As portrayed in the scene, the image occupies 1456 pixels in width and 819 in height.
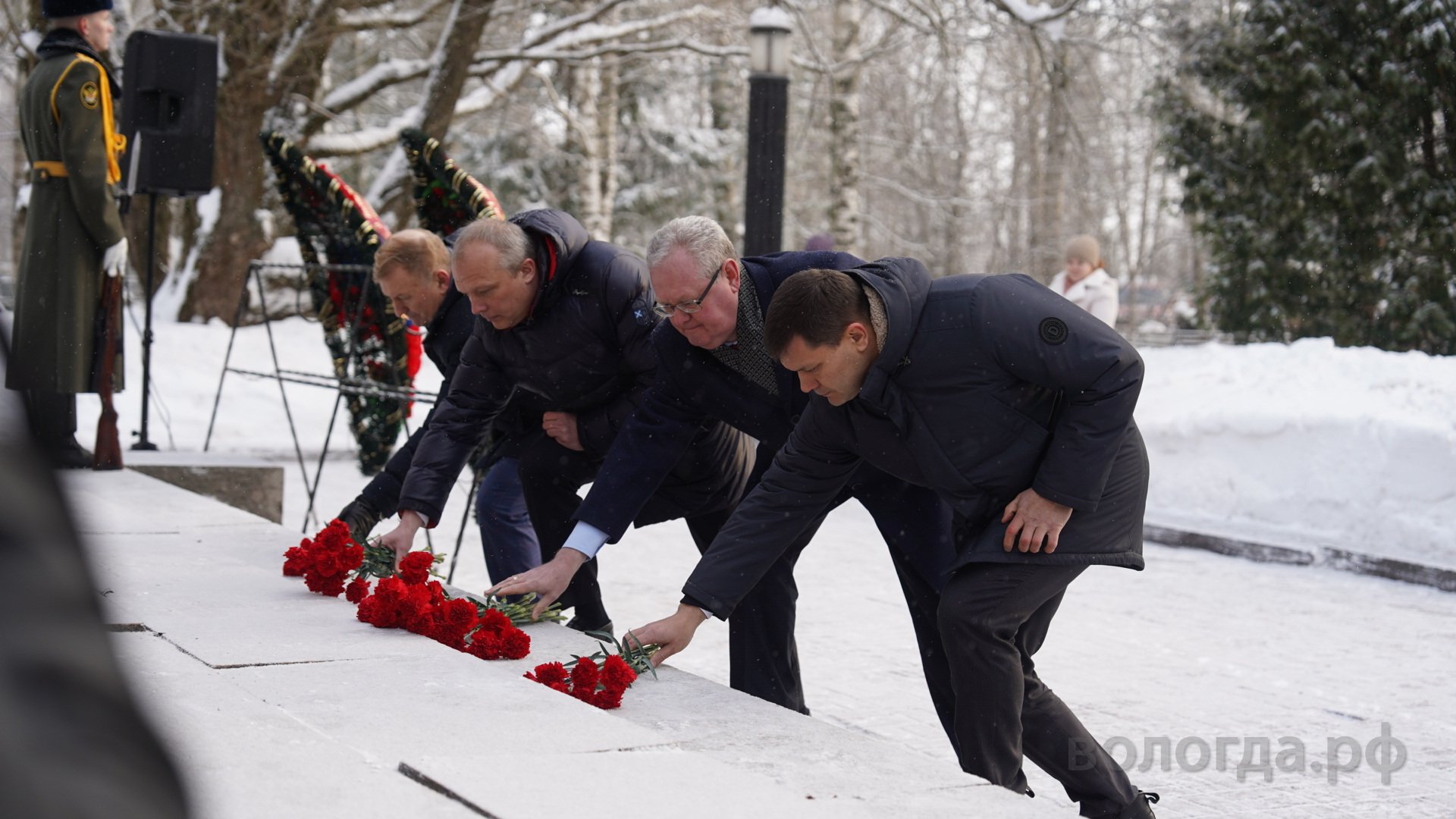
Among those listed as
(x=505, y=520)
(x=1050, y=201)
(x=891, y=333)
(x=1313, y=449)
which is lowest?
(x=1313, y=449)

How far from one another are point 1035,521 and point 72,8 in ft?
20.2

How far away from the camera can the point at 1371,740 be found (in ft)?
15.9

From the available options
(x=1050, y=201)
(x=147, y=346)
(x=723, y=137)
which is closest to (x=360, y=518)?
(x=147, y=346)

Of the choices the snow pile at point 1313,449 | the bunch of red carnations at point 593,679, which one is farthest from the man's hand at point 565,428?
the snow pile at point 1313,449

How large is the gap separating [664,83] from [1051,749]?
24.9 m

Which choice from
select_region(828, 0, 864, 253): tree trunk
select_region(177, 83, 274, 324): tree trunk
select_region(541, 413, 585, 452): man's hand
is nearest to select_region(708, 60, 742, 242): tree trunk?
select_region(828, 0, 864, 253): tree trunk

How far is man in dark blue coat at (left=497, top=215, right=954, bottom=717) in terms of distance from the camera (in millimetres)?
4141

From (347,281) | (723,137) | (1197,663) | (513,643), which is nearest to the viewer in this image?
(513,643)

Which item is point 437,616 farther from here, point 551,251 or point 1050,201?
point 1050,201

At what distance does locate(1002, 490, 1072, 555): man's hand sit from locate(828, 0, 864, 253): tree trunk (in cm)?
1519

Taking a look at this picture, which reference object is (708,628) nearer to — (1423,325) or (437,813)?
(437,813)

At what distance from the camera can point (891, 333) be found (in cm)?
356

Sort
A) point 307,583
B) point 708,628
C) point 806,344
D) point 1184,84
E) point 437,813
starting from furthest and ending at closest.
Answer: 1. point 1184,84
2. point 708,628
3. point 307,583
4. point 806,344
5. point 437,813

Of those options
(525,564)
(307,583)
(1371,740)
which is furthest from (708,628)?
(1371,740)
